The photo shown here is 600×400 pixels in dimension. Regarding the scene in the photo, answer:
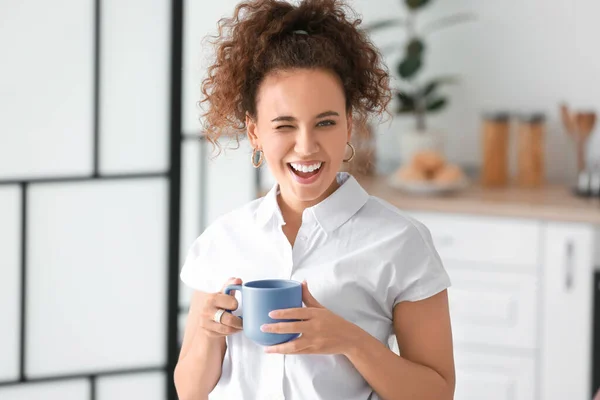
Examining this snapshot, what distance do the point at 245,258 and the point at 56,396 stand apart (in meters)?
1.42

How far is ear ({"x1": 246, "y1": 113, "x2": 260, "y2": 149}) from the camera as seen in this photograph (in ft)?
Result: 4.41

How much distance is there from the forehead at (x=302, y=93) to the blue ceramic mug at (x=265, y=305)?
25 centimetres

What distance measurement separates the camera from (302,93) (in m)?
1.24

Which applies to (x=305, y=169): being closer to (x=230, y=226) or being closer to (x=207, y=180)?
(x=230, y=226)

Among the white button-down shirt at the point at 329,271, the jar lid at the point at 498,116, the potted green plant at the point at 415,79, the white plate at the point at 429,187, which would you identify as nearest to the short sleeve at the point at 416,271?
the white button-down shirt at the point at 329,271

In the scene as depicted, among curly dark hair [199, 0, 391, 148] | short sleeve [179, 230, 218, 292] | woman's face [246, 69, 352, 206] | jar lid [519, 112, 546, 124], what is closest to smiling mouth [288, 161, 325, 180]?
woman's face [246, 69, 352, 206]

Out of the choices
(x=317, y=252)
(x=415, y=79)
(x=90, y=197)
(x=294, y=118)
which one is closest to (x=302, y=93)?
(x=294, y=118)

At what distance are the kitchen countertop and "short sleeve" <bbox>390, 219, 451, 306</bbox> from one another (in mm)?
1666

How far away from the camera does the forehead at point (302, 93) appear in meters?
1.24

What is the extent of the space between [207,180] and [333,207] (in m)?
1.85

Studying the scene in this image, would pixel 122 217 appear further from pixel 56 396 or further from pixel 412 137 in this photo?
pixel 412 137

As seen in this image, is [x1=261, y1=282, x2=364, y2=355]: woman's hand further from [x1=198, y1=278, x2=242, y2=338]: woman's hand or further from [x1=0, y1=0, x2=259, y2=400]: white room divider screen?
[x1=0, y1=0, x2=259, y2=400]: white room divider screen

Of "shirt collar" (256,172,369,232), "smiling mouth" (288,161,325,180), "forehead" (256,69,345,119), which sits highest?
"forehead" (256,69,345,119)

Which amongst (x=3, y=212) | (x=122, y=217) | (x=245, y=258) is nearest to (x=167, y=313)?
(x=122, y=217)
